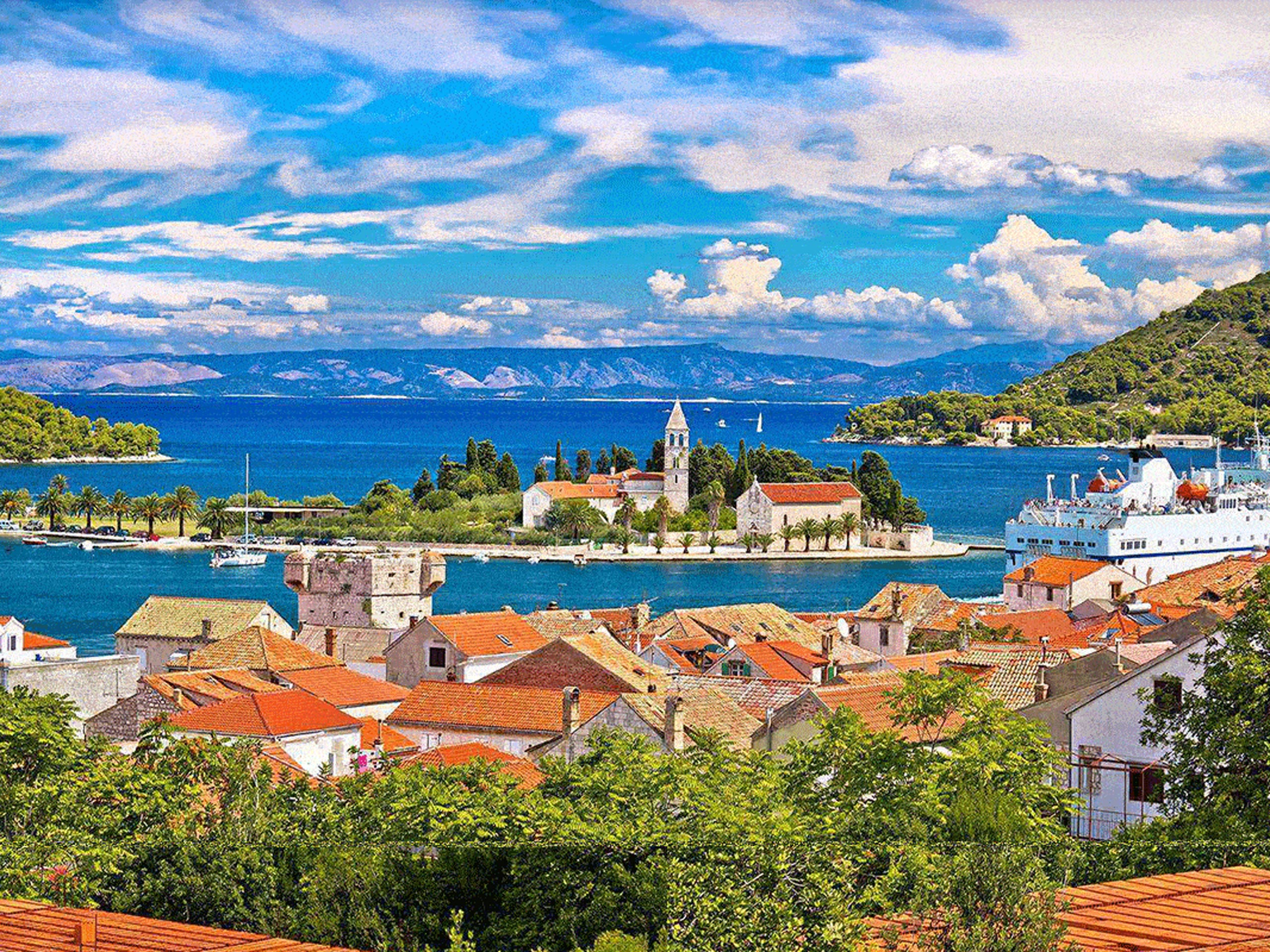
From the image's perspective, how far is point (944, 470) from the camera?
18450cm

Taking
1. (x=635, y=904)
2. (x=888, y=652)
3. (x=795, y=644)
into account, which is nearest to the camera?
(x=635, y=904)

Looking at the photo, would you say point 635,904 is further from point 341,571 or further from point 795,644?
point 341,571

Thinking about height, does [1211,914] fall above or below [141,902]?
above

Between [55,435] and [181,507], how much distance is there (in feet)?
278

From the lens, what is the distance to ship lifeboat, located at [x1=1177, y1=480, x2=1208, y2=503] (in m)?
72.1

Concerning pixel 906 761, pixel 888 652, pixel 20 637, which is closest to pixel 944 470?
pixel 888 652

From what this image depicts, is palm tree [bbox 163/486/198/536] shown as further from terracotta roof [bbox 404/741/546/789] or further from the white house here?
the white house

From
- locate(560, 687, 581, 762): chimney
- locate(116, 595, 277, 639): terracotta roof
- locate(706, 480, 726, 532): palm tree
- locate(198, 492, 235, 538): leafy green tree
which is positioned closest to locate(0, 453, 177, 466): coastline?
locate(198, 492, 235, 538): leafy green tree

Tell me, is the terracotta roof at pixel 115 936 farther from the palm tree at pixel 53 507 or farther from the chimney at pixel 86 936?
the palm tree at pixel 53 507

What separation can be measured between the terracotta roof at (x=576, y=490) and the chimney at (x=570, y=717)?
86.0 meters

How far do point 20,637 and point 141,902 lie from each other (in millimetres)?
24035

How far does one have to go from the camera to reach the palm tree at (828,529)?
338ft

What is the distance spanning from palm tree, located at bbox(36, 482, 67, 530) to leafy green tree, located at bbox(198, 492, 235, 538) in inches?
408

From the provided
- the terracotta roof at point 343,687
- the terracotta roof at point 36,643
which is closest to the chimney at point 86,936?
the terracotta roof at point 343,687
